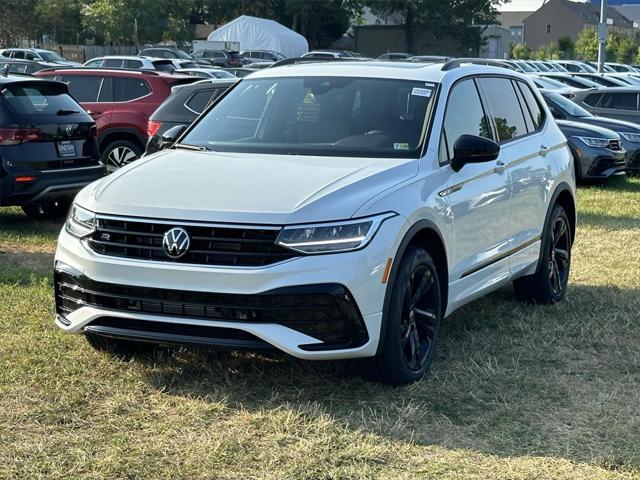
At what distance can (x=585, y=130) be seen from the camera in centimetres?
1491

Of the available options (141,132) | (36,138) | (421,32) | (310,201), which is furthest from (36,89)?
(421,32)

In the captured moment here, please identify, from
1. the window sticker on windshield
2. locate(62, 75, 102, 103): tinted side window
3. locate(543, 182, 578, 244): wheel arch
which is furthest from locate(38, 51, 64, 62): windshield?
the window sticker on windshield

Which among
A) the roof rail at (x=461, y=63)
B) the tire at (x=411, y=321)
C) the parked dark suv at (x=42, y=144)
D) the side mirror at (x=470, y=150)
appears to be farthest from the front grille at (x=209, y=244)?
the parked dark suv at (x=42, y=144)

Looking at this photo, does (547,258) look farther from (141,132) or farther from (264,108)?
(141,132)

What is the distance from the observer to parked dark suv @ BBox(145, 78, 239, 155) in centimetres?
1180

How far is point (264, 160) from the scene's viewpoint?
17.8ft

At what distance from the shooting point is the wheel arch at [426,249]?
478 cm

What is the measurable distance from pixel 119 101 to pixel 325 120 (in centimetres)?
816

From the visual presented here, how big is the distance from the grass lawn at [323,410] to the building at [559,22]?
10809 cm

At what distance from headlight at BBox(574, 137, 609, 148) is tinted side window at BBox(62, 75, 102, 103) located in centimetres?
746

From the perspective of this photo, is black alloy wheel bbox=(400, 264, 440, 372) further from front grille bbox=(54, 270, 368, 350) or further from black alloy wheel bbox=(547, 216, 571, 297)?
black alloy wheel bbox=(547, 216, 571, 297)

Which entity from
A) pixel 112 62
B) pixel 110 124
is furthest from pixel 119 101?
pixel 112 62

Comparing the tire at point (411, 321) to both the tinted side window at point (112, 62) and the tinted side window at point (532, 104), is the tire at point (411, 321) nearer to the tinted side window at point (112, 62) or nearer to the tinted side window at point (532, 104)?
the tinted side window at point (532, 104)

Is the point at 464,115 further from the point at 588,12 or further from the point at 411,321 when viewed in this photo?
the point at 588,12
